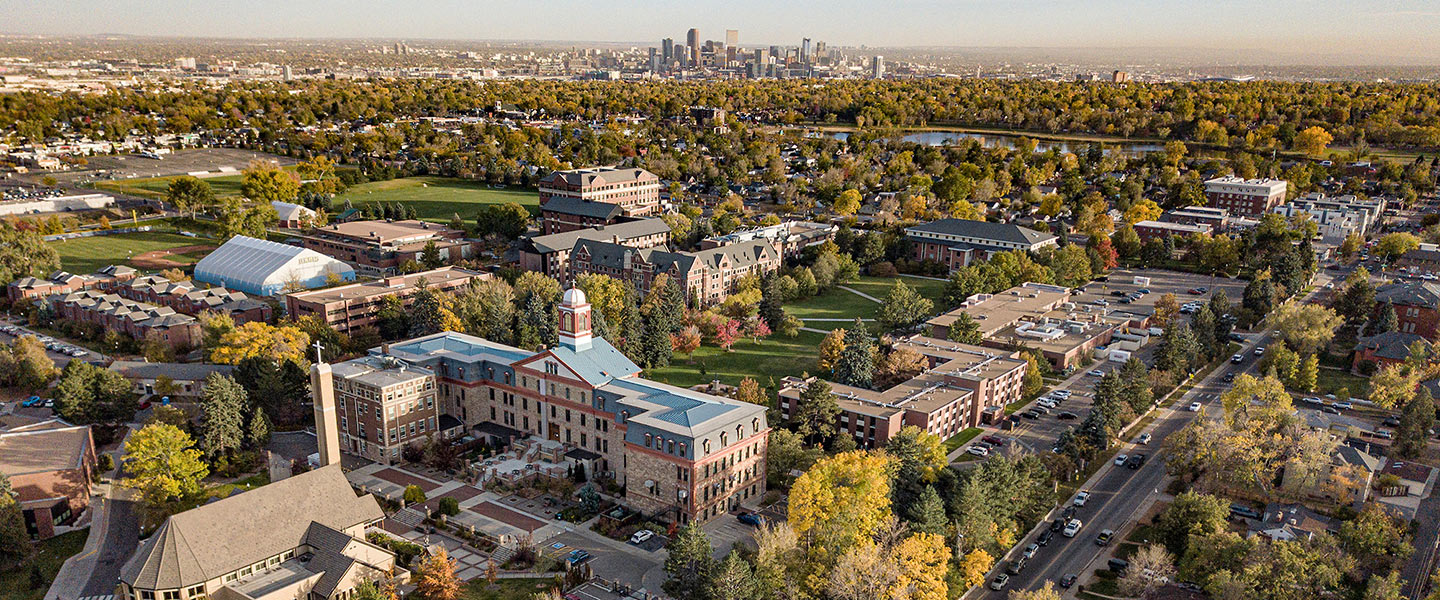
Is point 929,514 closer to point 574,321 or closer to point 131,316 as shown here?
point 574,321

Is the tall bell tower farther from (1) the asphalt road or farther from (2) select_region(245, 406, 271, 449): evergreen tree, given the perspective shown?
(1) the asphalt road

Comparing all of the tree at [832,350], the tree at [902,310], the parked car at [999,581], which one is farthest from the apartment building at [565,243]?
the parked car at [999,581]

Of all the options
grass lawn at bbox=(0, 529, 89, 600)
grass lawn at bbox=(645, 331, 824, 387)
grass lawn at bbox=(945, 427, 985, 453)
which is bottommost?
grass lawn at bbox=(0, 529, 89, 600)

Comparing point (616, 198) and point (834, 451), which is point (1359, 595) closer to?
point (834, 451)

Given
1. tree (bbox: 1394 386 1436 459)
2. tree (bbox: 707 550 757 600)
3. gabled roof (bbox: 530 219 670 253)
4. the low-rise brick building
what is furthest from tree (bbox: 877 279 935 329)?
the low-rise brick building

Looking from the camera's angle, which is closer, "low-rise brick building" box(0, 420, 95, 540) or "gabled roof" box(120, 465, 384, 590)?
"gabled roof" box(120, 465, 384, 590)

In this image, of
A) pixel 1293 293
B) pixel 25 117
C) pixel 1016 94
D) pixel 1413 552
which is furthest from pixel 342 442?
pixel 1016 94

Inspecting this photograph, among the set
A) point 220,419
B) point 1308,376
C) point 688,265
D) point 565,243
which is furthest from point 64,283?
point 1308,376
